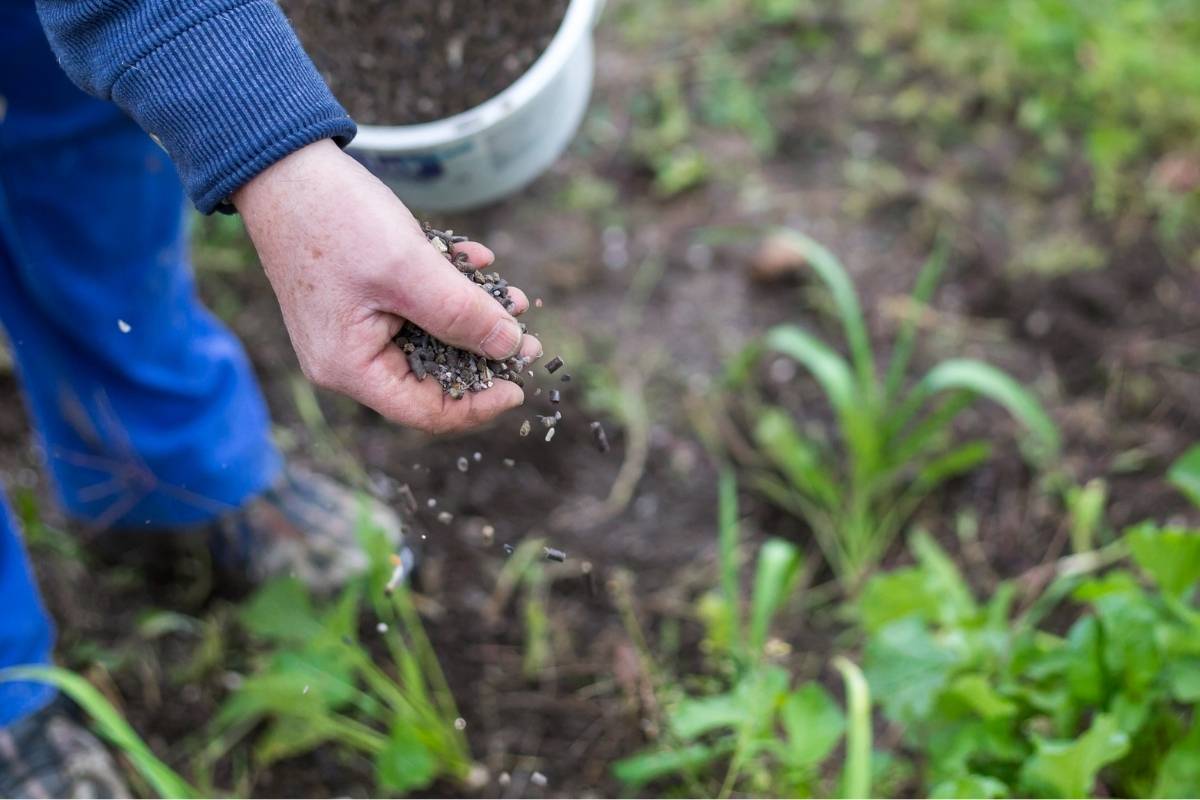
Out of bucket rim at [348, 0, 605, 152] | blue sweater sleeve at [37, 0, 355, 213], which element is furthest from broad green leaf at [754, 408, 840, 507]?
blue sweater sleeve at [37, 0, 355, 213]

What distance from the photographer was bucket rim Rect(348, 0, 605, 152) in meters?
1.24

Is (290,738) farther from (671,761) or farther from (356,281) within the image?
(356,281)

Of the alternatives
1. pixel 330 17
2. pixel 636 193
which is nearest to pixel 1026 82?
pixel 636 193

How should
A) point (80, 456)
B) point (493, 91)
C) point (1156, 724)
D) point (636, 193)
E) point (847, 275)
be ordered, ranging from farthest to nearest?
point (636, 193), point (847, 275), point (80, 456), point (493, 91), point (1156, 724)

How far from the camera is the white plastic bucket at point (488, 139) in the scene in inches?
49.4

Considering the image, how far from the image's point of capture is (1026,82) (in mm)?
2361

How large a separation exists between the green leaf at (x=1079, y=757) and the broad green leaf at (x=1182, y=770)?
11 centimetres

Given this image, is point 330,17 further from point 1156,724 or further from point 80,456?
point 1156,724

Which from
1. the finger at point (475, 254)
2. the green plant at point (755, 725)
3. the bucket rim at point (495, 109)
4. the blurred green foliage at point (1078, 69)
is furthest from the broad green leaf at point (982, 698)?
the blurred green foliage at point (1078, 69)

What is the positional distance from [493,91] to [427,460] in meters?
0.69

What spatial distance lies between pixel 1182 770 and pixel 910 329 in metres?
0.77

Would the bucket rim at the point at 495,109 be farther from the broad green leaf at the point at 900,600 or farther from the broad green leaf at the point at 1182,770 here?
the broad green leaf at the point at 1182,770

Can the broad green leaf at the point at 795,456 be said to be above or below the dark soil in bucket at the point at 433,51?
below

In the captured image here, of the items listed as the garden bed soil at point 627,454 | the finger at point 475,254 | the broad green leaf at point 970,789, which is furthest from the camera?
the garden bed soil at point 627,454
